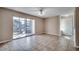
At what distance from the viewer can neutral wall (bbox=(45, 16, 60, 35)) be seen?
268cm

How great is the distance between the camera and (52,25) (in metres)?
2.83

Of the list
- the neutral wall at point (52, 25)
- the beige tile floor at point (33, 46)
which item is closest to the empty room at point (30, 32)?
the beige tile floor at point (33, 46)

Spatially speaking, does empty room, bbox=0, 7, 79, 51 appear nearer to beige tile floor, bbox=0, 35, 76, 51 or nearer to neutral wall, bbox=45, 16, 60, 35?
beige tile floor, bbox=0, 35, 76, 51

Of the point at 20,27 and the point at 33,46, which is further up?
the point at 20,27

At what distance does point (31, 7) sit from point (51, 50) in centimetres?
121

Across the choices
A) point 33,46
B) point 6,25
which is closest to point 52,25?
point 33,46

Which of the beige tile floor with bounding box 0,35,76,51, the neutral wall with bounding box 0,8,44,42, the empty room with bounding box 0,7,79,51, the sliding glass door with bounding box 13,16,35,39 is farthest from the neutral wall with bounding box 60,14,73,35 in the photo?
the sliding glass door with bounding box 13,16,35,39

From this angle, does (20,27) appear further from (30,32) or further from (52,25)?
(52,25)

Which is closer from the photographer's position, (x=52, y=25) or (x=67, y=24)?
(x=67, y=24)

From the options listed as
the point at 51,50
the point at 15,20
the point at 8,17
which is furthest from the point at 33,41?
the point at 8,17

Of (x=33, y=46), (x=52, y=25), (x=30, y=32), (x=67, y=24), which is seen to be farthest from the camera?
(x=52, y=25)

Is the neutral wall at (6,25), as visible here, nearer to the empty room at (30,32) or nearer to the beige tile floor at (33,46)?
the empty room at (30,32)

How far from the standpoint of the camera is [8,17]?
2.59 meters
